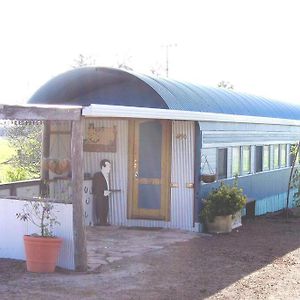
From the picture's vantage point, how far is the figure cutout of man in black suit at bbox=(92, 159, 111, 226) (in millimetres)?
11969

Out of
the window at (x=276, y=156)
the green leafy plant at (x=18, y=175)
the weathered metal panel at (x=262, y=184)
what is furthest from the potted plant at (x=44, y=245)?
the window at (x=276, y=156)

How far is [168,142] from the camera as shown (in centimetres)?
1187

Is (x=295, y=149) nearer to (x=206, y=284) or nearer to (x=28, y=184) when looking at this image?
(x=28, y=184)

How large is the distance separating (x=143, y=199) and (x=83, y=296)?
5.35 m

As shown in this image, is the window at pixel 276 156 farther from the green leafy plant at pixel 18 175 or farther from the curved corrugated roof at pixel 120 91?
the green leafy plant at pixel 18 175

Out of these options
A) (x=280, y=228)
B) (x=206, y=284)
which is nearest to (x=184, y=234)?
(x=280, y=228)

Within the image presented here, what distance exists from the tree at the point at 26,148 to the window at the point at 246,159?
506cm

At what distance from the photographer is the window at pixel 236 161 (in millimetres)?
13891

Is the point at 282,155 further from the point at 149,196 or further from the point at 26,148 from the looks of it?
the point at 26,148

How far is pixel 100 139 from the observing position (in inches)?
488

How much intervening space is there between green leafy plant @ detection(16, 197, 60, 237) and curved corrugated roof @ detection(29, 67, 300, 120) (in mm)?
3744

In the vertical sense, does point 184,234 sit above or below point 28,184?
below

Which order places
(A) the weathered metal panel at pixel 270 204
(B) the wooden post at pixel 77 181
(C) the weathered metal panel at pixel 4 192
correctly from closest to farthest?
(B) the wooden post at pixel 77 181
(C) the weathered metal panel at pixel 4 192
(A) the weathered metal panel at pixel 270 204

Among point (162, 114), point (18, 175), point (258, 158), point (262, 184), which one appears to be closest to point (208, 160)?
point (162, 114)
